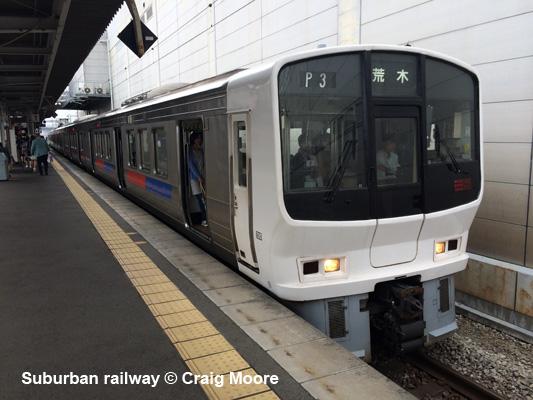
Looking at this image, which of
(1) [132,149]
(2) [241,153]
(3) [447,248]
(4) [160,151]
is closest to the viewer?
(3) [447,248]

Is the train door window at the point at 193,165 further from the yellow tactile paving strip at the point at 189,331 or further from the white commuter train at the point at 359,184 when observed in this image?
the white commuter train at the point at 359,184

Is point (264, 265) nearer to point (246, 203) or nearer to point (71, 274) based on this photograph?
point (246, 203)

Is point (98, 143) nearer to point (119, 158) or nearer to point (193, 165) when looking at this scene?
point (119, 158)

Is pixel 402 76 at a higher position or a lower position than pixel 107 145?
higher

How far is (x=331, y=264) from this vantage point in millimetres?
3625

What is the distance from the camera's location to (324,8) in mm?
9211

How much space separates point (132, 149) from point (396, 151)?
7.20 metres

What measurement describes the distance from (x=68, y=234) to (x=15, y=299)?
2.81 meters

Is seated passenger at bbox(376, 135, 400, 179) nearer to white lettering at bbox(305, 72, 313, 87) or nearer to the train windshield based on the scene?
the train windshield

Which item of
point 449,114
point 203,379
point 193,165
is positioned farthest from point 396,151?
point 193,165

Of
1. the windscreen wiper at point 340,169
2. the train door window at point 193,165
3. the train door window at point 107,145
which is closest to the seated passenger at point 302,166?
the windscreen wiper at point 340,169

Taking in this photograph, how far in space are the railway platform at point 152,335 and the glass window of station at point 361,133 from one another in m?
1.07

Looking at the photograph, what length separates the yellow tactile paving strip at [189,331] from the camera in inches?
105

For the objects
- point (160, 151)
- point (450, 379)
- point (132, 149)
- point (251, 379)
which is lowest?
point (450, 379)
